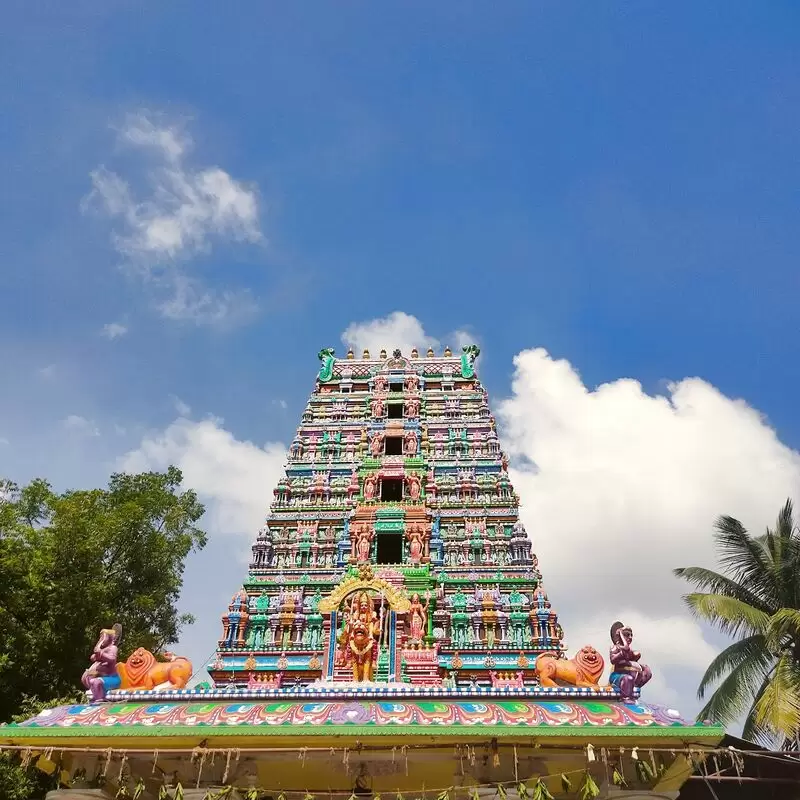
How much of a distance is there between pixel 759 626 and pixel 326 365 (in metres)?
18.8

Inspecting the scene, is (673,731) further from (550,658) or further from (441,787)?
(441,787)

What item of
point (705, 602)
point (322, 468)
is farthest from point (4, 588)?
point (705, 602)

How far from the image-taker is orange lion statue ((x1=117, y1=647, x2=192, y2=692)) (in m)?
11.7

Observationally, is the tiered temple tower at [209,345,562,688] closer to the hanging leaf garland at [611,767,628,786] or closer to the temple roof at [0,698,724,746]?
the temple roof at [0,698,724,746]

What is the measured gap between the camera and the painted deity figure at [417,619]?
16094 mm

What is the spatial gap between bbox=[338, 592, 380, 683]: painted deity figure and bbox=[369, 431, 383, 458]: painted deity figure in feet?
27.1

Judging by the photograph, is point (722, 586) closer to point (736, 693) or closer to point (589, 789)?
point (736, 693)

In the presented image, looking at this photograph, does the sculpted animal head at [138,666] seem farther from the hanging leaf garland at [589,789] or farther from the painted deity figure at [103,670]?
the hanging leaf garland at [589,789]

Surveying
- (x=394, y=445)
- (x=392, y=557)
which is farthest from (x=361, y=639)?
(x=394, y=445)

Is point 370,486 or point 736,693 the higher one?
point 370,486

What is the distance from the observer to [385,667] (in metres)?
15.2

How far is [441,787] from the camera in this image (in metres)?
10.5

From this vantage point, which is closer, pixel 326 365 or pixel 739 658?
pixel 739 658

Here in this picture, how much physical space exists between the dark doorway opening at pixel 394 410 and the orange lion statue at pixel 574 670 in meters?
14.6
